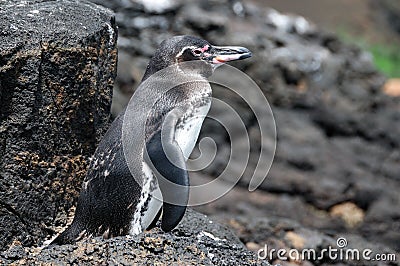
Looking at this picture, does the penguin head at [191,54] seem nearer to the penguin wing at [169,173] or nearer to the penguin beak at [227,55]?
the penguin beak at [227,55]

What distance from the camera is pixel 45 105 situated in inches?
152

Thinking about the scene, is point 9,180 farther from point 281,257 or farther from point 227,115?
point 227,115

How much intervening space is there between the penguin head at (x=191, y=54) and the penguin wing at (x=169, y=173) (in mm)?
430

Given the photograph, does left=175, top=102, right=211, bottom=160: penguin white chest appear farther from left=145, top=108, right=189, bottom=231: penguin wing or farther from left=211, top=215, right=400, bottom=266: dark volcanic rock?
left=211, top=215, right=400, bottom=266: dark volcanic rock

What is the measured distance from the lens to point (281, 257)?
5426mm

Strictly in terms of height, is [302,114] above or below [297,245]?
below

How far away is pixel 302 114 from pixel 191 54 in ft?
23.4

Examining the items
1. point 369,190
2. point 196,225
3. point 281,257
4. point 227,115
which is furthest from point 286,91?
point 196,225

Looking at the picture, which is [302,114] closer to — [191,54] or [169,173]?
[191,54]

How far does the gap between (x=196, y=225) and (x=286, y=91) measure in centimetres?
696
